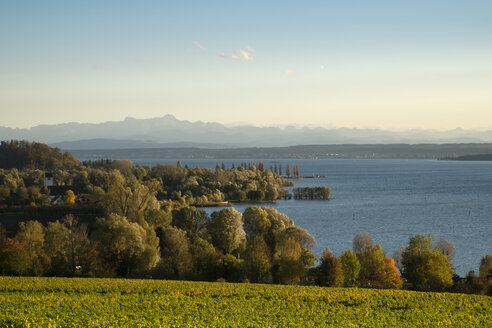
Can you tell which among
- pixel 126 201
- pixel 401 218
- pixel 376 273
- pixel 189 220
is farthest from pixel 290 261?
pixel 401 218

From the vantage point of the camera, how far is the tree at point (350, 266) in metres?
36.2

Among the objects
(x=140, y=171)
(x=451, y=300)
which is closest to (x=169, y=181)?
(x=140, y=171)

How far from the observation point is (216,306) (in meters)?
22.3

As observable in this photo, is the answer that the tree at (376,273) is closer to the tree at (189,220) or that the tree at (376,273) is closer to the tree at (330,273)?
the tree at (330,273)

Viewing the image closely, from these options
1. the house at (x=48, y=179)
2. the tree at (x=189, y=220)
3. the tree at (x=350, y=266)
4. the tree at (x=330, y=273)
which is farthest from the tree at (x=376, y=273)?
the house at (x=48, y=179)

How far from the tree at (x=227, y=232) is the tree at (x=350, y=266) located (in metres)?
11.1

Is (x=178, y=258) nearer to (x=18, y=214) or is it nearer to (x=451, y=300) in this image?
(x=451, y=300)

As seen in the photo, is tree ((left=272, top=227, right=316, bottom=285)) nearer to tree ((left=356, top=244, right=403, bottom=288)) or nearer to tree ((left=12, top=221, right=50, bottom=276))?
tree ((left=356, top=244, right=403, bottom=288))

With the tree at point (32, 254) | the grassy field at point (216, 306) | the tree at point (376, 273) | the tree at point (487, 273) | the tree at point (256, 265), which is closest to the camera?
the grassy field at point (216, 306)

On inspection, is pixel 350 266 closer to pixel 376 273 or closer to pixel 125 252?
pixel 376 273

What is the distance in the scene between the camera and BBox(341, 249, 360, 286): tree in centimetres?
3616

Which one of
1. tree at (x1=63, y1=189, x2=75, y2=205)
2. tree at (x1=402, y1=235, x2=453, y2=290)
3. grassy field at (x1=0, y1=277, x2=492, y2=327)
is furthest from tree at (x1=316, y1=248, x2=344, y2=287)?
tree at (x1=63, y1=189, x2=75, y2=205)

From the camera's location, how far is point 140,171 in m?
126

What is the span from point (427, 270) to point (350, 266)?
18.0 ft
